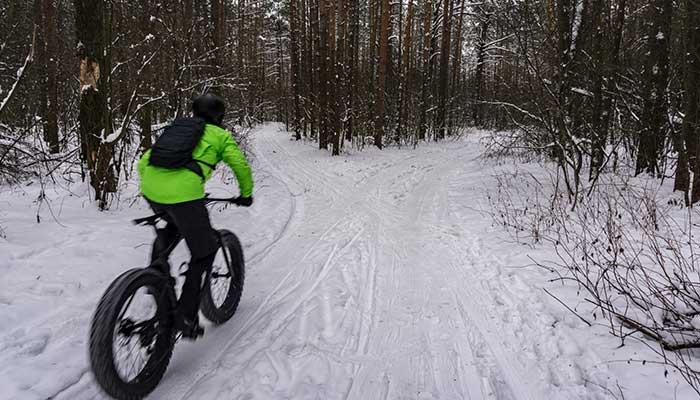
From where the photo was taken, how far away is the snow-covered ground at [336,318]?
2982mm

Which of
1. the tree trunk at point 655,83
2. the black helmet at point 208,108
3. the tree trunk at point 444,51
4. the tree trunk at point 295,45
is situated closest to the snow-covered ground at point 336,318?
the black helmet at point 208,108

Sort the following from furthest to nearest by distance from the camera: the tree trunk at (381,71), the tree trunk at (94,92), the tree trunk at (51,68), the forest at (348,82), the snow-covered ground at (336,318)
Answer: the tree trunk at (381,71)
the tree trunk at (51,68)
the forest at (348,82)
the tree trunk at (94,92)
the snow-covered ground at (336,318)

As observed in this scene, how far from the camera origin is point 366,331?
3.84 meters

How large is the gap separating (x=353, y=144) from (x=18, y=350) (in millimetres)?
17133

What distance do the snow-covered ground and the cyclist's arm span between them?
Answer: 139 centimetres

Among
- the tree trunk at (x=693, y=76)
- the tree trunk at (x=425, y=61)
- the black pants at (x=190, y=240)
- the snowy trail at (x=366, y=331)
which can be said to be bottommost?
the snowy trail at (x=366, y=331)

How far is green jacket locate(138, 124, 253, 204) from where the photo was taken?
293 centimetres

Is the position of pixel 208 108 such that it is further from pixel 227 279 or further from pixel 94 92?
pixel 94 92

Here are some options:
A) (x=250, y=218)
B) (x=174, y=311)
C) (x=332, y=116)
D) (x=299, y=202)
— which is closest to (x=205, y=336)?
(x=174, y=311)

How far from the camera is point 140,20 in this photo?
989 centimetres

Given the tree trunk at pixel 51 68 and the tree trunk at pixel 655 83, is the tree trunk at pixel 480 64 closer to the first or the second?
the tree trunk at pixel 655 83

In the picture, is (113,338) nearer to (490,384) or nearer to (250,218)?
(490,384)

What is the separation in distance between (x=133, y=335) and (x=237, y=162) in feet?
4.68

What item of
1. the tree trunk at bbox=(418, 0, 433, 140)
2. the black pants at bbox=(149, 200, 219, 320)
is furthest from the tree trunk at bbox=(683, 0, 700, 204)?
the tree trunk at bbox=(418, 0, 433, 140)
